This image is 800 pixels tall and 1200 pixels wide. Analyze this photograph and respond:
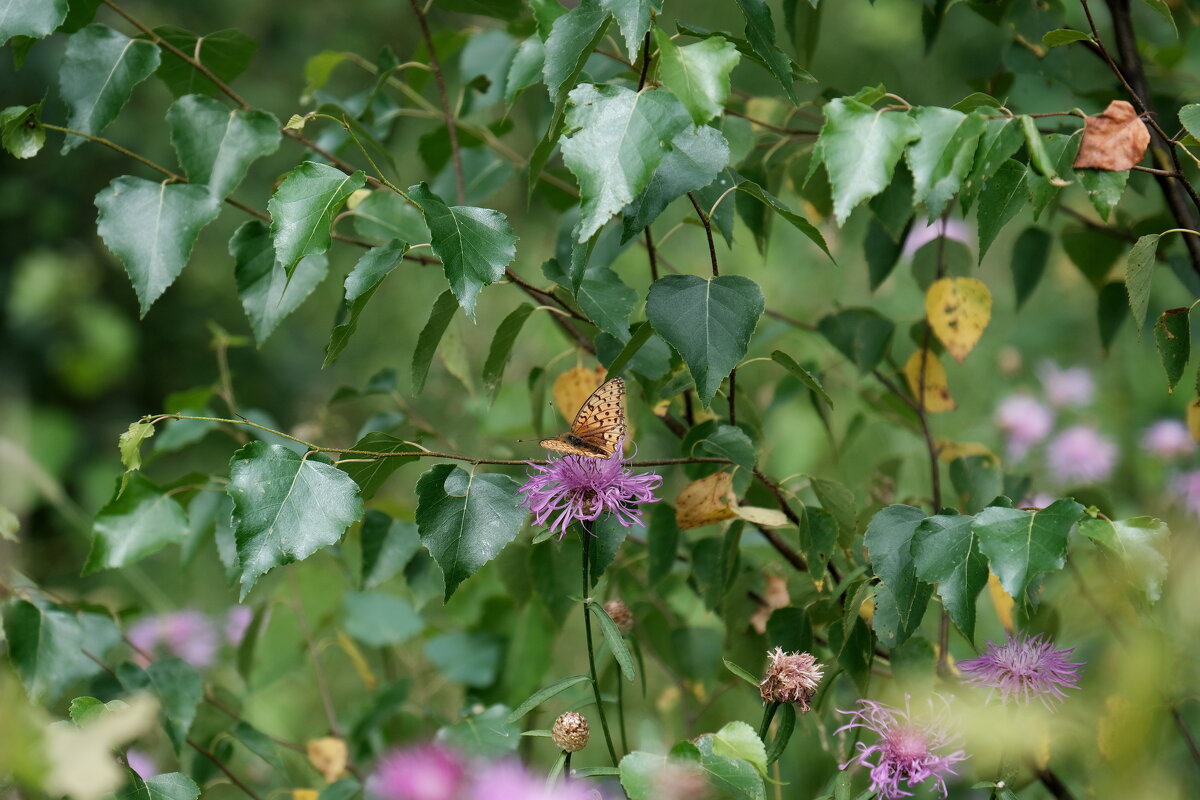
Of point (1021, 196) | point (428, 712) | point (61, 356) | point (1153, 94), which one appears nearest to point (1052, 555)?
point (1021, 196)

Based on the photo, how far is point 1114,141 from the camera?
1.59 feet

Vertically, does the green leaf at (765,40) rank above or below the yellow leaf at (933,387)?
above

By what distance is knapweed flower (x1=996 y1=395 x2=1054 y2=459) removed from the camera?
1.43 metres

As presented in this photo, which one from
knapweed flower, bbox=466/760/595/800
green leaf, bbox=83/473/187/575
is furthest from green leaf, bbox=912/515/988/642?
green leaf, bbox=83/473/187/575

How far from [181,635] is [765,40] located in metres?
1.07

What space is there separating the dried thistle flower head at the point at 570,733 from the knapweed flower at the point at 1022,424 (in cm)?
110

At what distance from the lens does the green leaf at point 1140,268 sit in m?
0.50

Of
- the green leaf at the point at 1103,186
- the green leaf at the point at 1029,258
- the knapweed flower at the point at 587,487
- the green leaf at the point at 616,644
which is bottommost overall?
the green leaf at the point at 1029,258

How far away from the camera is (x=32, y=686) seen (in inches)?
23.9

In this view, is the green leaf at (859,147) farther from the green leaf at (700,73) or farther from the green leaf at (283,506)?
the green leaf at (283,506)

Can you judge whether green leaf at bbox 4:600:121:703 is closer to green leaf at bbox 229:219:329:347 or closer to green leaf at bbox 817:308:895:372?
green leaf at bbox 229:219:329:347

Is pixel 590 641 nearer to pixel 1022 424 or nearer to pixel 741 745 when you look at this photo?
pixel 741 745

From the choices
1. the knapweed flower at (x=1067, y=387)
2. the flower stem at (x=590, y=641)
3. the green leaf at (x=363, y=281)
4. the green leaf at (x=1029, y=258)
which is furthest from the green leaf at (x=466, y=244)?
the knapweed flower at (x=1067, y=387)

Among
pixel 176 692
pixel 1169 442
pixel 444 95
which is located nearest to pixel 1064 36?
pixel 444 95
